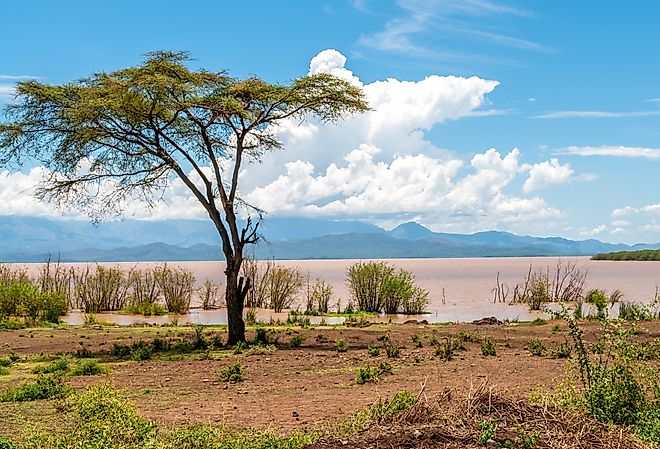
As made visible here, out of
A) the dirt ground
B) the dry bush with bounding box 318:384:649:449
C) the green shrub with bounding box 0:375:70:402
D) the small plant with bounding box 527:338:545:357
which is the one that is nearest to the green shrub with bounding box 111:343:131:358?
the dirt ground

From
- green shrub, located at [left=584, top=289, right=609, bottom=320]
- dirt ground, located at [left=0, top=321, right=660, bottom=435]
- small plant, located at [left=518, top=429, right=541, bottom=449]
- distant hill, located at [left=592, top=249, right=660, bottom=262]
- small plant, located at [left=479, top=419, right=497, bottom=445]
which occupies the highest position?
distant hill, located at [left=592, top=249, right=660, bottom=262]

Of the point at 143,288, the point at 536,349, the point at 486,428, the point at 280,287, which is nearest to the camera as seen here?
the point at 486,428

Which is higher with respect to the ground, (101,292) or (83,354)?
(101,292)

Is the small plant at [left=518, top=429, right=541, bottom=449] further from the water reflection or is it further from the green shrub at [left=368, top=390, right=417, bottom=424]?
the water reflection

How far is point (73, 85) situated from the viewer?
17.3m

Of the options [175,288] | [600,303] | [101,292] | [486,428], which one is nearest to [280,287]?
[175,288]

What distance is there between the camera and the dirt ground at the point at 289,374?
31.2ft

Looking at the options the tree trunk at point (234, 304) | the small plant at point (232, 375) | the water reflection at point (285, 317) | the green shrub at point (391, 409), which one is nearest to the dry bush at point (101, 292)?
the water reflection at point (285, 317)

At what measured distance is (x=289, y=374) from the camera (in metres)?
13.1

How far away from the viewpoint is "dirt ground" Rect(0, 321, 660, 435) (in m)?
9.51

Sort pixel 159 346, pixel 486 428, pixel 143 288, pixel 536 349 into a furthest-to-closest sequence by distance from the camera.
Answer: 1. pixel 143 288
2. pixel 159 346
3. pixel 536 349
4. pixel 486 428

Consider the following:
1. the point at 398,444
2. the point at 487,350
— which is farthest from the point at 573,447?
the point at 487,350

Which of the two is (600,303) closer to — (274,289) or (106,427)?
(274,289)

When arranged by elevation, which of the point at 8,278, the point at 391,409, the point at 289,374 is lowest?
the point at 289,374
